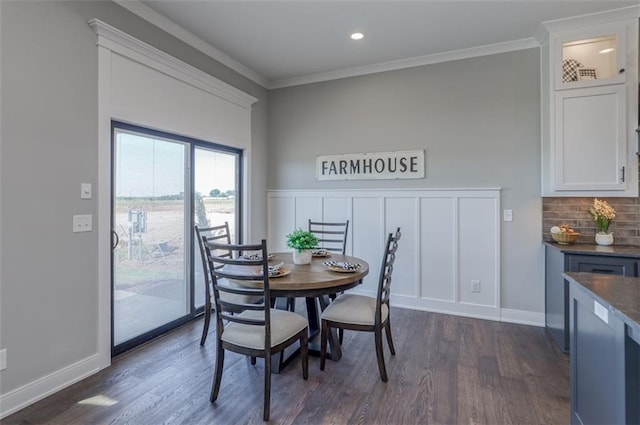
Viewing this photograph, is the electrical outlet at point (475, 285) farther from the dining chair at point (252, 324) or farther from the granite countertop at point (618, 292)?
the dining chair at point (252, 324)

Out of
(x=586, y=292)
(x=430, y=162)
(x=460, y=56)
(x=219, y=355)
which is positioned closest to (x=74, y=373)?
(x=219, y=355)

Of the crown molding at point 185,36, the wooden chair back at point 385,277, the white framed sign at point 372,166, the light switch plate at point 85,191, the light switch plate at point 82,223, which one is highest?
the crown molding at point 185,36

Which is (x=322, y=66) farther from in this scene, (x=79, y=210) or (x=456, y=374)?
(x=456, y=374)

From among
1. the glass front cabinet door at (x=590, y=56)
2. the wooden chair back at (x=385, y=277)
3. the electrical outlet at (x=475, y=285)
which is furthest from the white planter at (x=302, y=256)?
the glass front cabinet door at (x=590, y=56)

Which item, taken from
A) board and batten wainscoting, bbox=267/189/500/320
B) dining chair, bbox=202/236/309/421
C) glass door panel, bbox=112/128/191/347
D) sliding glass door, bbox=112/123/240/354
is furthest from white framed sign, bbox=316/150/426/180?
dining chair, bbox=202/236/309/421

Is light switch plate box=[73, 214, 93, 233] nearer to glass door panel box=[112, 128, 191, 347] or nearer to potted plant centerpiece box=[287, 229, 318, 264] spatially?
glass door panel box=[112, 128, 191, 347]

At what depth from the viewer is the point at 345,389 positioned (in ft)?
7.32

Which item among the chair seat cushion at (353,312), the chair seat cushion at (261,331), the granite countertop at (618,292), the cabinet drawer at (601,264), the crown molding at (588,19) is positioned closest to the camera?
the granite countertop at (618,292)

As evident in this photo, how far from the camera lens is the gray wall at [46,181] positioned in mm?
1979

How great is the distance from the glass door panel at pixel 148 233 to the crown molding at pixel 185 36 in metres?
1.02

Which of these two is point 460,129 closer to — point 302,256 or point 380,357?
point 302,256

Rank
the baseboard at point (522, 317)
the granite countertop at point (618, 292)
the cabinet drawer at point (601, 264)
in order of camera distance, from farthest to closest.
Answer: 1. the baseboard at point (522, 317)
2. the cabinet drawer at point (601, 264)
3. the granite countertop at point (618, 292)

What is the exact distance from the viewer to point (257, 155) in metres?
4.49

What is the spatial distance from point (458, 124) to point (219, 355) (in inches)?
132
